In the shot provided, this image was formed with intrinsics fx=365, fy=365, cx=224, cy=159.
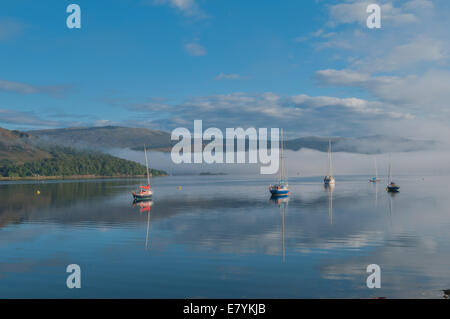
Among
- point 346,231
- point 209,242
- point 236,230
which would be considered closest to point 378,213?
point 346,231

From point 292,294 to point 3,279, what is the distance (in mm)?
20904

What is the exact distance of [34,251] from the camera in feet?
121

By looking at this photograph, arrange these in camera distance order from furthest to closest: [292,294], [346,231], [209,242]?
[346,231]
[209,242]
[292,294]

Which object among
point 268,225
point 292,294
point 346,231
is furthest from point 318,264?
point 268,225

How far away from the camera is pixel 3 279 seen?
26.8m

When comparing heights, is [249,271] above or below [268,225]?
below

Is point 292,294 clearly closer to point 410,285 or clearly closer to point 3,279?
point 410,285

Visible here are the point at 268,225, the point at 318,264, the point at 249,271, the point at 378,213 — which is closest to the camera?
the point at 249,271

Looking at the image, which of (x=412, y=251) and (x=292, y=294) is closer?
(x=292, y=294)
